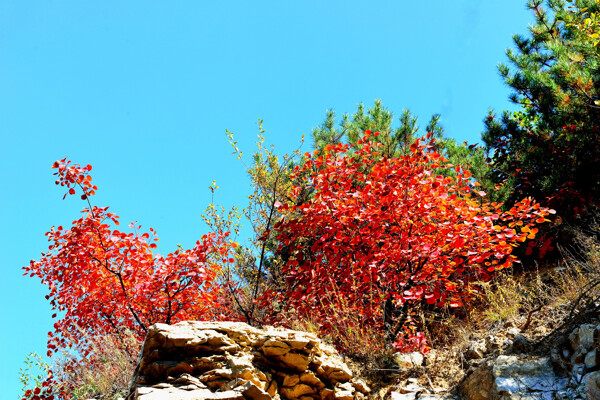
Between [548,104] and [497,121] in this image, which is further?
[497,121]

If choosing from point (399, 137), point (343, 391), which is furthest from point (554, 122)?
point (343, 391)

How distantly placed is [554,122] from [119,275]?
8.03 meters

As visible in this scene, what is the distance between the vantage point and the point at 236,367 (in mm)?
3775

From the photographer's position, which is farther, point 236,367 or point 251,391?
point 236,367

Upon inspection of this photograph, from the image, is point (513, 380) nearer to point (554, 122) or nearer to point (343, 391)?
point (343, 391)

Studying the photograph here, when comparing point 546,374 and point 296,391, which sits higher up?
point 296,391

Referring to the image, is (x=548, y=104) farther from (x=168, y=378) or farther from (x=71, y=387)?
(x=71, y=387)

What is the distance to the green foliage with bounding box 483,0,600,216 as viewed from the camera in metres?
7.02

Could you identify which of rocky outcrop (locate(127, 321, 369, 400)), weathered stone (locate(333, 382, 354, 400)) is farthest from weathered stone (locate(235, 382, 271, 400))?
weathered stone (locate(333, 382, 354, 400))

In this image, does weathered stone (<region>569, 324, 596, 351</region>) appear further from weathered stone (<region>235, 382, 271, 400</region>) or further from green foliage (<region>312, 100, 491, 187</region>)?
green foliage (<region>312, 100, 491, 187</region>)

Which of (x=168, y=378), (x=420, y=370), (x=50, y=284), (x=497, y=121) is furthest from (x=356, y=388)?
(x=497, y=121)

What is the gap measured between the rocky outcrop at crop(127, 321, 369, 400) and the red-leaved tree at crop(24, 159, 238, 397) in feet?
6.09

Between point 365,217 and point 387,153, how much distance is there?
4879 mm

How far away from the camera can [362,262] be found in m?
5.55
